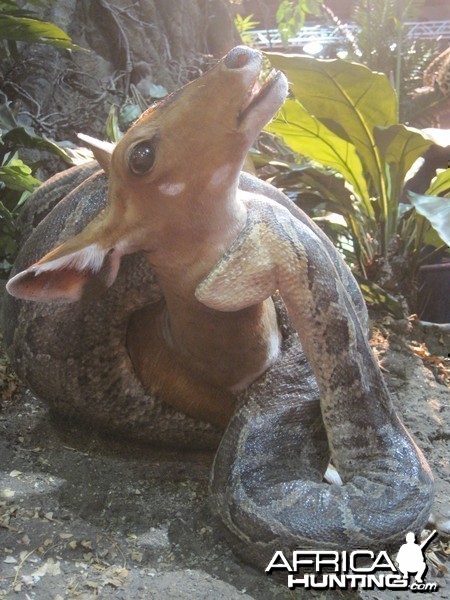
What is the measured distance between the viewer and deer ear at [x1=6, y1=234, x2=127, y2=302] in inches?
48.9

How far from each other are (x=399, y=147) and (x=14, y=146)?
162cm

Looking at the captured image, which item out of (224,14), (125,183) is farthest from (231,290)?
(224,14)

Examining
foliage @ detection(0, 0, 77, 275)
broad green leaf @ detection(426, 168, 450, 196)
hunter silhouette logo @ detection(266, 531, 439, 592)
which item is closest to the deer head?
hunter silhouette logo @ detection(266, 531, 439, 592)

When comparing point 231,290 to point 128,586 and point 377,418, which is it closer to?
point 377,418

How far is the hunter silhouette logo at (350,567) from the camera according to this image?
4.00ft

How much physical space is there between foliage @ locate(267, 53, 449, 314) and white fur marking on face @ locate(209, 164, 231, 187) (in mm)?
1167

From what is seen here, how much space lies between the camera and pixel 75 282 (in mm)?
1297

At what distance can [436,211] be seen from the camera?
2277 mm

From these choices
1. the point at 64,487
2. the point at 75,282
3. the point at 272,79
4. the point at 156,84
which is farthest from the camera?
the point at 156,84

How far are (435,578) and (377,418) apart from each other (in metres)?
0.40

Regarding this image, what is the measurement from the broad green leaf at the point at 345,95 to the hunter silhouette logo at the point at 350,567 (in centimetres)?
178

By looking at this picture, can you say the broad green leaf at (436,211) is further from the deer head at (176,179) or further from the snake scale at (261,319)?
the deer head at (176,179)

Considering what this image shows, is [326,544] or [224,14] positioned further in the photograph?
[224,14]

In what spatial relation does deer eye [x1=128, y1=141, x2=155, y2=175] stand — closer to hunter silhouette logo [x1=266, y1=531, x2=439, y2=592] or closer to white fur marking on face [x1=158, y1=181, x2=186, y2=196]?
white fur marking on face [x1=158, y1=181, x2=186, y2=196]
